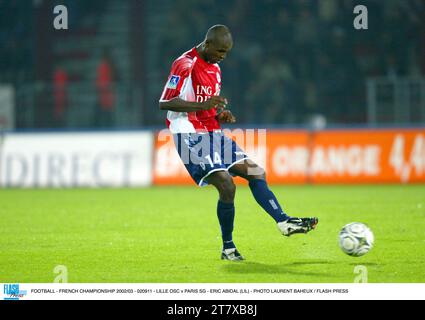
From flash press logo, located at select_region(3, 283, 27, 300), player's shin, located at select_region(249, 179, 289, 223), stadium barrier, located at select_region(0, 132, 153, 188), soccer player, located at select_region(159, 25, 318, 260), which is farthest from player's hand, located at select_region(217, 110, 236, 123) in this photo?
stadium barrier, located at select_region(0, 132, 153, 188)

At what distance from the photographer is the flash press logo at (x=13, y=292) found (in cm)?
635

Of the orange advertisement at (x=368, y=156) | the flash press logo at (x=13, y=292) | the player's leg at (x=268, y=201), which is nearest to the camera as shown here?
the flash press logo at (x=13, y=292)

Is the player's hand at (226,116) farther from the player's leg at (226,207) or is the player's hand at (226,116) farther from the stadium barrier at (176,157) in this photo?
the stadium barrier at (176,157)

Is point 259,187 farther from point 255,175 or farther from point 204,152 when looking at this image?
point 204,152

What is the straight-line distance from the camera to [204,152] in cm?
833

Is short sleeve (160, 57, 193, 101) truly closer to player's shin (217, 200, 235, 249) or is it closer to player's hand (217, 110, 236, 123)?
player's hand (217, 110, 236, 123)

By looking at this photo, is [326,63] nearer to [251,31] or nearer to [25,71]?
[251,31]

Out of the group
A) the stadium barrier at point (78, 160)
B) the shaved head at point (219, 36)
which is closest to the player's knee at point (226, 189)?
the shaved head at point (219, 36)

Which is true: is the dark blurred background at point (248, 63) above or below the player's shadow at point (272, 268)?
above

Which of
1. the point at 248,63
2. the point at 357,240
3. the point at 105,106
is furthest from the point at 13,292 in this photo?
the point at 248,63

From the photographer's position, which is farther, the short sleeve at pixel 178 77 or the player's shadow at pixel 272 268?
the short sleeve at pixel 178 77

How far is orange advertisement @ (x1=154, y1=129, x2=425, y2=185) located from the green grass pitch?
4.65ft
